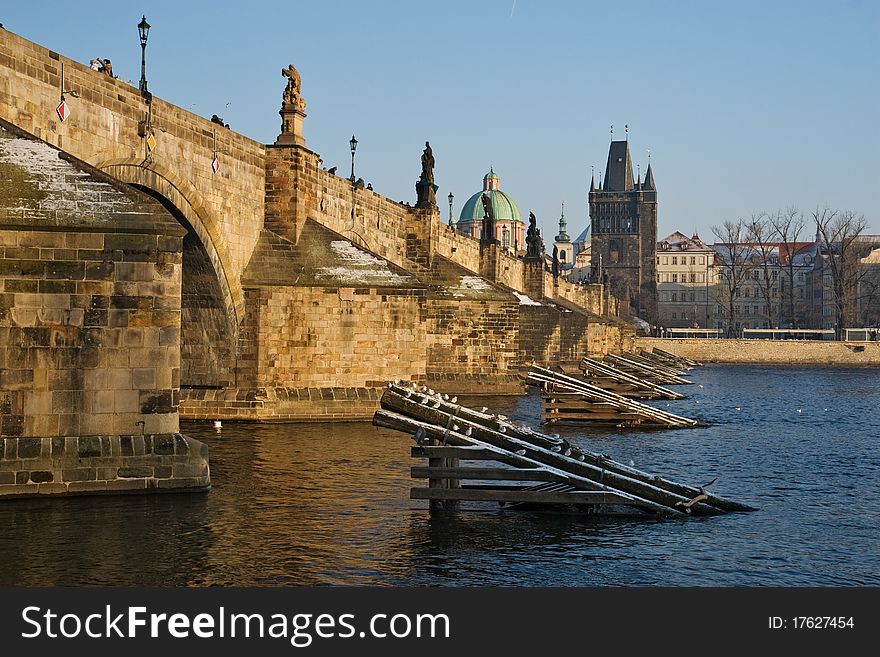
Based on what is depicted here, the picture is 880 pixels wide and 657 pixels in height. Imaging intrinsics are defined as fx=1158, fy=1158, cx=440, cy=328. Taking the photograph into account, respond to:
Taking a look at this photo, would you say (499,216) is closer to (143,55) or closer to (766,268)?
(766,268)

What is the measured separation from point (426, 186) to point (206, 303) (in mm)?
18485

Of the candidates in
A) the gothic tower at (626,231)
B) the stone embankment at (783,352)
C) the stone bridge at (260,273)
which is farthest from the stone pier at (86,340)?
the gothic tower at (626,231)

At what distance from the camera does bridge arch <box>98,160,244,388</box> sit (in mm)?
27688

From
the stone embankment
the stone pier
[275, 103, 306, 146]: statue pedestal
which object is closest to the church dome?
the stone embankment

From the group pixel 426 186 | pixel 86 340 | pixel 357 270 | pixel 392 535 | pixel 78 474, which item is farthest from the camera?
pixel 426 186

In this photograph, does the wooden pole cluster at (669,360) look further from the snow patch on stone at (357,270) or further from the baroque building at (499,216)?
the baroque building at (499,216)

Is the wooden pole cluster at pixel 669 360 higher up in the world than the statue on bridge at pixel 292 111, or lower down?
lower down

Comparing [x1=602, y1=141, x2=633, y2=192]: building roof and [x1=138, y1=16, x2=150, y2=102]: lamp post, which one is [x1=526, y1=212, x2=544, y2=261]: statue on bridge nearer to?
[x1=138, y1=16, x2=150, y2=102]: lamp post

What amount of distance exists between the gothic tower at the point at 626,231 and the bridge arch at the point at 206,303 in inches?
5300

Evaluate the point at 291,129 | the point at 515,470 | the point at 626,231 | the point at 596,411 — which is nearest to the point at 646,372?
the point at 596,411

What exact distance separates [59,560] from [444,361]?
112 ft

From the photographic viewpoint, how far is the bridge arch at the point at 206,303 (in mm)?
27688

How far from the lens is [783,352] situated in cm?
9519

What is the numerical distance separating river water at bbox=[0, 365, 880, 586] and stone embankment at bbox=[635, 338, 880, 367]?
241ft
